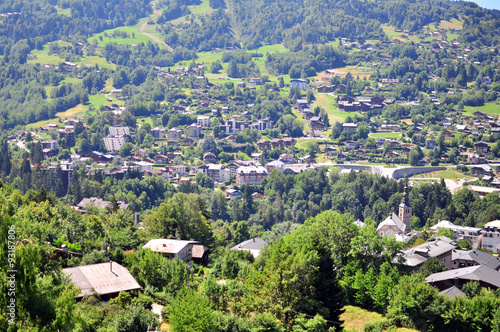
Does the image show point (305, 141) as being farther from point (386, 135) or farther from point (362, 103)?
point (362, 103)

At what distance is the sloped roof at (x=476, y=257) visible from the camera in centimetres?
4678

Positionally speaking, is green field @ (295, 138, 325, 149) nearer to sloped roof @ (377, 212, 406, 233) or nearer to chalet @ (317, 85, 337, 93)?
chalet @ (317, 85, 337, 93)

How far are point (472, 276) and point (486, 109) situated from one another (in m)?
92.8

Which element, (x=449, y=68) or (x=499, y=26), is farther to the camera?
(x=499, y=26)

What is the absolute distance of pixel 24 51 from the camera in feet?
490

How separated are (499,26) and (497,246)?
133 m

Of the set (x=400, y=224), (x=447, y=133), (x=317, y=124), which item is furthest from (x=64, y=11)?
(x=400, y=224)

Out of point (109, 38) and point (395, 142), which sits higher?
point (109, 38)

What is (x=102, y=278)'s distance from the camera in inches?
998

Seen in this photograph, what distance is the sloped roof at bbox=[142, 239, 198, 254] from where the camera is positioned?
1309 inches

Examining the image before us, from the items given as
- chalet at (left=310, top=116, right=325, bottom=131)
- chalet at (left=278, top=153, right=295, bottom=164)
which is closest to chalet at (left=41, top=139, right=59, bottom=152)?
chalet at (left=278, top=153, right=295, bottom=164)

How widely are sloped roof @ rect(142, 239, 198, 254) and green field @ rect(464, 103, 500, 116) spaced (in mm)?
99499

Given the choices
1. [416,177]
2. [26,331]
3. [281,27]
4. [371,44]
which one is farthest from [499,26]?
[26,331]

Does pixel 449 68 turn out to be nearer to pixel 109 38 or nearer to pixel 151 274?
pixel 109 38
